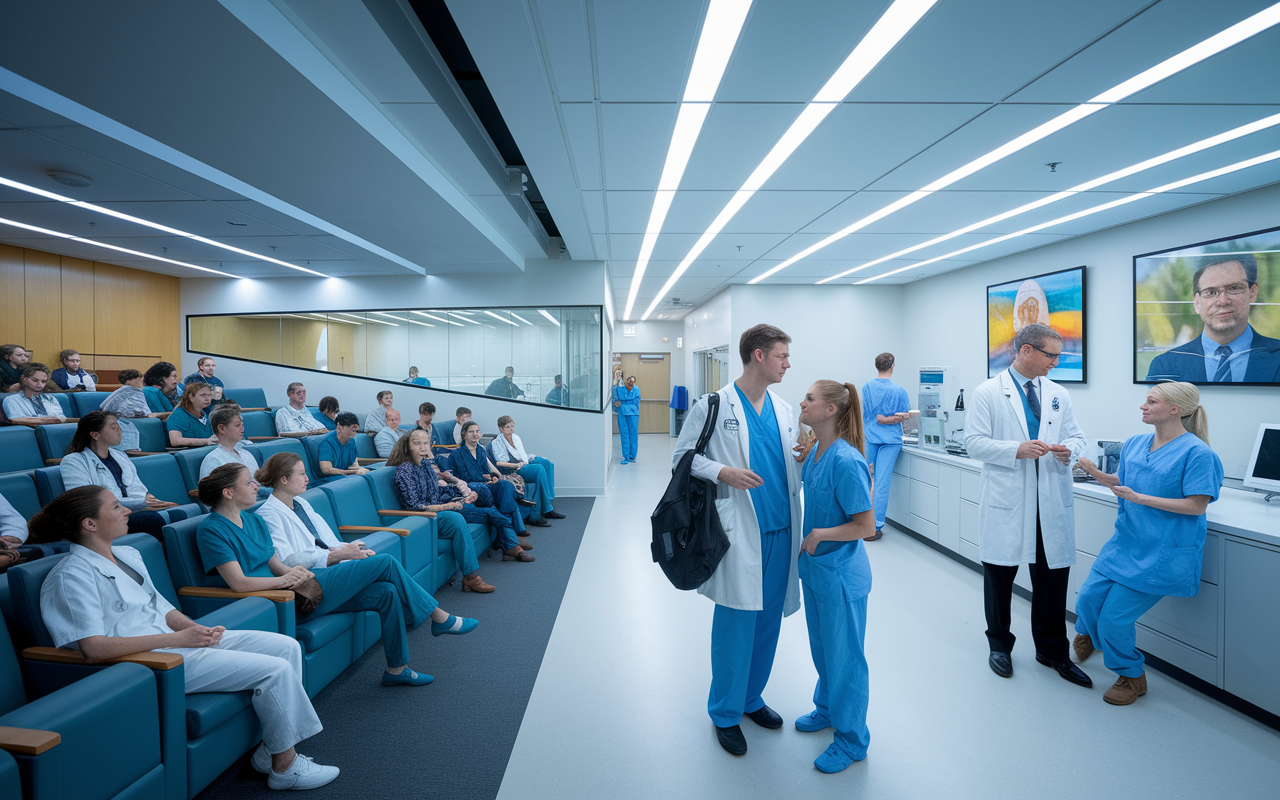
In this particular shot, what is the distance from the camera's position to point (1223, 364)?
448cm

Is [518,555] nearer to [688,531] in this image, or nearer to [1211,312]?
[688,531]

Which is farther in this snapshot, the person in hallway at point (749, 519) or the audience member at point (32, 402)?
the audience member at point (32, 402)

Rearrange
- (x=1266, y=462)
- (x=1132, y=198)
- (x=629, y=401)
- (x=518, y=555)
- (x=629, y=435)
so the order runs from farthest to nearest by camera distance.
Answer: (x=629, y=435), (x=629, y=401), (x=518, y=555), (x=1132, y=198), (x=1266, y=462)

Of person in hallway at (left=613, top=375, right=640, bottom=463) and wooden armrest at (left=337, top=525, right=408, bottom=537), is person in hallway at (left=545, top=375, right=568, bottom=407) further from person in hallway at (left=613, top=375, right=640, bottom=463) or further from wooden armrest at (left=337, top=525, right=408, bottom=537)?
wooden armrest at (left=337, top=525, right=408, bottom=537)

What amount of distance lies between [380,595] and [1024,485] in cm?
334

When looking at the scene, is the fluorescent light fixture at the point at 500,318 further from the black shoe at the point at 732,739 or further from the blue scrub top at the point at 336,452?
the black shoe at the point at 732,739

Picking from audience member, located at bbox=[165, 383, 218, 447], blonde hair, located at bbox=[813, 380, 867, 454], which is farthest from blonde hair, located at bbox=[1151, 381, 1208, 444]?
audience member, located at bbox=[165, 383, 218, 447]

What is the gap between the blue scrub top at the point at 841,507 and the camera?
7.04ft

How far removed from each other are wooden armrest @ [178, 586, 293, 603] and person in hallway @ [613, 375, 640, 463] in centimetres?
833

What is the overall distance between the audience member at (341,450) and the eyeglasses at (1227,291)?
7.18 m

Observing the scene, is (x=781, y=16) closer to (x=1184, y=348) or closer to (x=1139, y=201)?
(x=1139, y=201)

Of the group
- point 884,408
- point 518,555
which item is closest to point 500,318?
point 518,555

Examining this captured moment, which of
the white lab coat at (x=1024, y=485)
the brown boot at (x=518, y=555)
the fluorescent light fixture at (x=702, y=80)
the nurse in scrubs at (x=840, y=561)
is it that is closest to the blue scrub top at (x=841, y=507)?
the nurse in scrubs at (x=840, y=561)

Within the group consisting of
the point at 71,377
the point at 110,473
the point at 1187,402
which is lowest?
the point at 110,473
